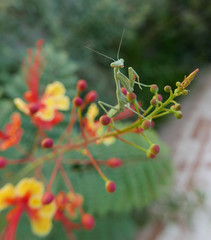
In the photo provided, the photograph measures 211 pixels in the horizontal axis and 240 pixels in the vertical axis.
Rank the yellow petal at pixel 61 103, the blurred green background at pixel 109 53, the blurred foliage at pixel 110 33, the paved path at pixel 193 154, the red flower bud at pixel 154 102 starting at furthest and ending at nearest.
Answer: the paved path at pixel 193 154 → the blurred foliage at pixel 110 33 → the blurred green background at pixel 109 53 → the yellow petal at pixel 61 103 → the red flower bud at pixel 154 102

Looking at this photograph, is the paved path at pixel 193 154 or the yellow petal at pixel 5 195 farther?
the paved path at pixel 193 154

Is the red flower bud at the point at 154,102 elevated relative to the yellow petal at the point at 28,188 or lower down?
elevated

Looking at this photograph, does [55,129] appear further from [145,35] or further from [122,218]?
[145,35]

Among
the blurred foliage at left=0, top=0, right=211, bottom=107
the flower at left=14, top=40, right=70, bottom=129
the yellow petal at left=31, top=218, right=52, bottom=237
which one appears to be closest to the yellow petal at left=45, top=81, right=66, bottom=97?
the flower at left=14, top=40, right=70, bottom=129

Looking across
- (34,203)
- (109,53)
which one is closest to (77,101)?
(34,203)

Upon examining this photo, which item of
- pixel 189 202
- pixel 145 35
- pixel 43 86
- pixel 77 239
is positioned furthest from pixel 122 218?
pixel 145 35

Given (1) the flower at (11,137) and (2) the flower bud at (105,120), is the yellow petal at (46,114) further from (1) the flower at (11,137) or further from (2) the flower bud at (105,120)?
(2) the flower bud at (105,120)

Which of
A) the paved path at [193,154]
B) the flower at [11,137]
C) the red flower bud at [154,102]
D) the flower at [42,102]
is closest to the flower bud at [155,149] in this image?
the red flower bud at [154,102]
